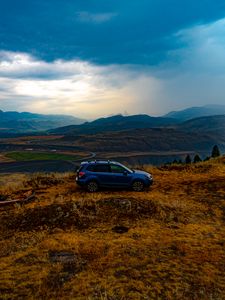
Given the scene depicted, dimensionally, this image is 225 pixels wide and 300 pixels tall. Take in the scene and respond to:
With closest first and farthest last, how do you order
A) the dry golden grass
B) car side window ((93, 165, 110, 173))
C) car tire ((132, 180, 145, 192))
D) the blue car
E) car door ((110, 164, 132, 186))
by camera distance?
the dry golden grass
the blue car
car door ((110, 164, 132, 186))
car side window ((93, 165, 110, 173))
car tire ((132, 180, 145, 192))

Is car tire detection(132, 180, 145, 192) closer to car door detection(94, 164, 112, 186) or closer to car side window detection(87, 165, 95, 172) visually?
car door detection(94, 164, 112, 186)

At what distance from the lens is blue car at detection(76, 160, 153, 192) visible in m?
18.4

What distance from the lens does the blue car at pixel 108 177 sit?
18359 mm

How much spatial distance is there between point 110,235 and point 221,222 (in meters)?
5.58

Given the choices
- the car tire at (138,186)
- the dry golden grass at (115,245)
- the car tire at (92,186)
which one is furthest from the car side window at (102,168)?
the car tire at (138,186)

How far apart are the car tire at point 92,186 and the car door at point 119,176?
3.65ft

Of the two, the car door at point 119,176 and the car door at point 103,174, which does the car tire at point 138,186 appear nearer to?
the car door at point 119,176

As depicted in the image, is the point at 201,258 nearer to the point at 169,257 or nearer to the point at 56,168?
the point at 169,257

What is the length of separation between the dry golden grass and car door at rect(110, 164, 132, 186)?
69 centimetres

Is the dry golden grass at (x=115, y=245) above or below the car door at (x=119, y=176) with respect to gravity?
below

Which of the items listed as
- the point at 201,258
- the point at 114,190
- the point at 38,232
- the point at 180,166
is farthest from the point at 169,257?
the point at 180,166

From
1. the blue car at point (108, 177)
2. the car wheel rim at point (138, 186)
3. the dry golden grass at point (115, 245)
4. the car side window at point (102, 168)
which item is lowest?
the dry golden grass at point (115, 245)

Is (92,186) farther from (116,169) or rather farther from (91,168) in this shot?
(116,169)

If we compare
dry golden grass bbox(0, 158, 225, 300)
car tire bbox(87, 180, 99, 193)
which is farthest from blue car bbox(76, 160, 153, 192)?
dry golden grass bbox(0, 158, 225, 300)
